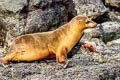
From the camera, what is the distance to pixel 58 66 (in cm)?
570

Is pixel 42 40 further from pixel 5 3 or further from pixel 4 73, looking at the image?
pixel 5 3

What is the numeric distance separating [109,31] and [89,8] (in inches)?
58.8

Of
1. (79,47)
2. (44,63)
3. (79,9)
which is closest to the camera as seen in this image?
(44,63)

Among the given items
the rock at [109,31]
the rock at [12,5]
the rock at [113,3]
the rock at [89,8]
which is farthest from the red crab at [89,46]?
the rock at [113,3]

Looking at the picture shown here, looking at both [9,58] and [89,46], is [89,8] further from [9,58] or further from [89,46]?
[9,58]

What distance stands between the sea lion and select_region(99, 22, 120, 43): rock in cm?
316

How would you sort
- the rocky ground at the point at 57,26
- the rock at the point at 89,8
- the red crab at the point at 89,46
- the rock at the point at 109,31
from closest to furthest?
the rocky ground at the point at 57,26 → the red crab at the point at 89,46 → the rock at the point at 109,31 → the rock at the point at 89,8

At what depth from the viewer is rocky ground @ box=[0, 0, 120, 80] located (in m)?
5.37

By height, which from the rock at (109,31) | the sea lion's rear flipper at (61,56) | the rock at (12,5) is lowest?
the rock at (109,31)

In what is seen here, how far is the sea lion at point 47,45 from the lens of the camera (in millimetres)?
5879

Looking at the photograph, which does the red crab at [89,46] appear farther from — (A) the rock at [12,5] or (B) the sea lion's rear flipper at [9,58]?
(B) the sea lion's rear flipper at [9,58]

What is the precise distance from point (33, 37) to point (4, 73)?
1044 mm

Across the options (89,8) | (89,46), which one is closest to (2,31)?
(89,46)

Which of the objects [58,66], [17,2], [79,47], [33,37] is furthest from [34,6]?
[58,66]
